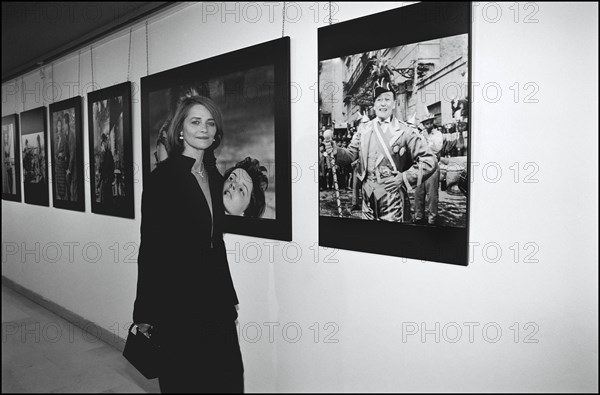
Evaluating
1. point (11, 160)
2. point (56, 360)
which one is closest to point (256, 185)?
point (56, 360)

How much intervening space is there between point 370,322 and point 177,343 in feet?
3.36

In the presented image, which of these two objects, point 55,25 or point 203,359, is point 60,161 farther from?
point 203,359

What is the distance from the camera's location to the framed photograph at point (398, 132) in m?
1.48

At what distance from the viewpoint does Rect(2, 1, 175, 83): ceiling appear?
2.26 meters

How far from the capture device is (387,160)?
5.41ft

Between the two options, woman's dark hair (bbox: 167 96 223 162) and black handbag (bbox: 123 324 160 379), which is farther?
woman's dark hair (bbox: 167 96 223 162)

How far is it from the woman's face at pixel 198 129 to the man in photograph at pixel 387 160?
2.92 feet

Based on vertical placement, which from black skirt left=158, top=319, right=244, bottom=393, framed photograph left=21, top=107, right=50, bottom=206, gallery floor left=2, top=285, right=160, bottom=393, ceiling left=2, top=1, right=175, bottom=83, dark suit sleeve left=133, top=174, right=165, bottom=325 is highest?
ceiling left=2, top=1, right=175, bottom=83

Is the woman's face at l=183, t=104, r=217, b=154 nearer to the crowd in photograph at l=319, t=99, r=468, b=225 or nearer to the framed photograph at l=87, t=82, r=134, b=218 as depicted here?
the framed photograph at l=87, t=82, r=134, b=218

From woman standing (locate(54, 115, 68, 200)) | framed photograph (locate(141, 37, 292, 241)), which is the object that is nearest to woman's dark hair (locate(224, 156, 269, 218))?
framed photograph (locate(141, 37, 292, 241))

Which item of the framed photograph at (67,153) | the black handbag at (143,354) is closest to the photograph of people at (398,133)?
the black handbag at (143,354)

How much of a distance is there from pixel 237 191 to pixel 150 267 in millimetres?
585

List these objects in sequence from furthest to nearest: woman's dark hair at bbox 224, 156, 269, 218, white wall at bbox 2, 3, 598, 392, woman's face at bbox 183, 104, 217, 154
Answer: woman's face at bbox 183, 104, 217, 154 → woman's dark hair at bbox 224, 156, 269, 218 → white wall at bbox 2, 3, 598, 392

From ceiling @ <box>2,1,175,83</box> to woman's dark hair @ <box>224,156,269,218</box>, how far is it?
1059 mm
